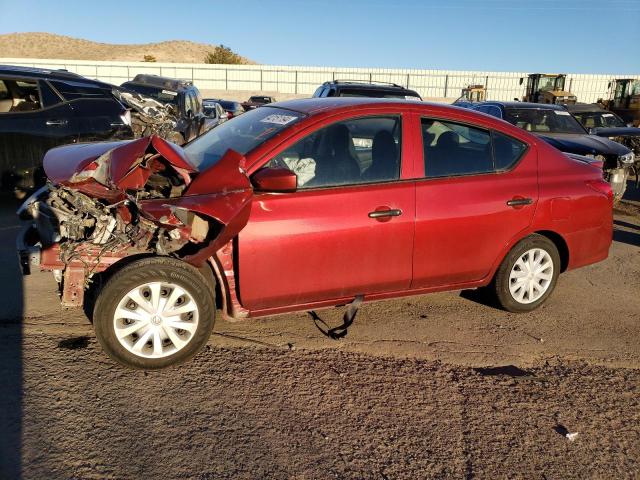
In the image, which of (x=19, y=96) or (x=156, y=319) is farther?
(x=19, y=96)

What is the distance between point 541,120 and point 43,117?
826cm

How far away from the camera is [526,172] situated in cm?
461

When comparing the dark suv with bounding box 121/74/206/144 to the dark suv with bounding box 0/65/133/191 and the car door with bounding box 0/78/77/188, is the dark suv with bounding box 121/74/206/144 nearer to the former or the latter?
the dark suv with bounding box 0/65/133/191

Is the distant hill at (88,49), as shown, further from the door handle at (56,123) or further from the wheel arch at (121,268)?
the wheel arch at (121,268)

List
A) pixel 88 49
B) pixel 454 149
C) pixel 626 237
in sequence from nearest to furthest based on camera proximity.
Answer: pixel 454 149, pixel 626 237, pixel 88 49

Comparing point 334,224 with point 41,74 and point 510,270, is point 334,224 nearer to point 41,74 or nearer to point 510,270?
point 510,270

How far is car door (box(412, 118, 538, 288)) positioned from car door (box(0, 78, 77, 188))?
533 cm

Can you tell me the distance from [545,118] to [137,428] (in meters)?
9.47

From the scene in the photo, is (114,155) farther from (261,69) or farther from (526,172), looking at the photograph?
(261,69)

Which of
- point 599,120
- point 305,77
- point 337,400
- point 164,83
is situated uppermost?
point 305,77

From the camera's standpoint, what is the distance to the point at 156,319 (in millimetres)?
3572

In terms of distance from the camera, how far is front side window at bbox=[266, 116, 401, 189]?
3922mm

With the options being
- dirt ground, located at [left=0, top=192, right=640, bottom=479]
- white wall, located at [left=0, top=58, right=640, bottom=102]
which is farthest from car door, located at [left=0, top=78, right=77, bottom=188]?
white wall, located at [left=0, top=58, right=640, bottom=102]

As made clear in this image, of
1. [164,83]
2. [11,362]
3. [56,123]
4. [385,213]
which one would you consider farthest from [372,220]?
[164,83]
